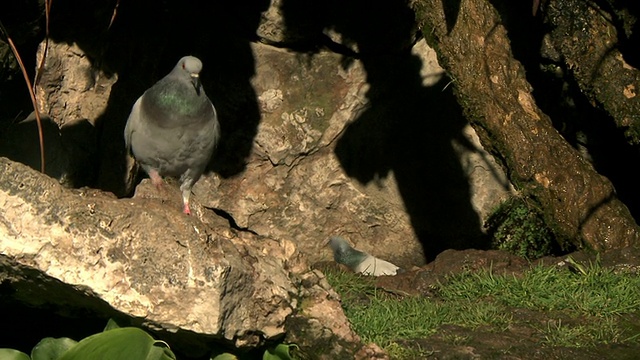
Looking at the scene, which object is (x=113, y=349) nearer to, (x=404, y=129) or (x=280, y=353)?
(x=280, y=353)

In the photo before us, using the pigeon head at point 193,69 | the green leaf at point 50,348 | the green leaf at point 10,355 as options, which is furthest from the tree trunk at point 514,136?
the green leaf at point 10,355

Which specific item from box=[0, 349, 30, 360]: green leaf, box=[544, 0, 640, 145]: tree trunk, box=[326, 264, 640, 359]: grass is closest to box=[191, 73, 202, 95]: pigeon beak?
box=[326, 264, 640, 359]: grass

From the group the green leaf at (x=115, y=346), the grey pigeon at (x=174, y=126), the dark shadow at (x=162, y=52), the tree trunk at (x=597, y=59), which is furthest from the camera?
the dark shadow at (x=162, y=52)

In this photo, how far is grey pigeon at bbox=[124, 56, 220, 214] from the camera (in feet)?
17.0

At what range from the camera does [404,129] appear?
7.55 meters

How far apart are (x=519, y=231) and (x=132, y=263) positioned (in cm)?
396

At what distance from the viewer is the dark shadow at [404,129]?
286 inches

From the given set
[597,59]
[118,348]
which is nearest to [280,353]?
[118,348]

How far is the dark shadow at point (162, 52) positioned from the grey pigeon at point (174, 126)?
1186mm

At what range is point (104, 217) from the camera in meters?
3.93

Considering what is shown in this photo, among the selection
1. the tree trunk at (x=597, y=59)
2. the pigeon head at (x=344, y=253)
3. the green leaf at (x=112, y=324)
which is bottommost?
the pigeon head at (x=344, y=253)

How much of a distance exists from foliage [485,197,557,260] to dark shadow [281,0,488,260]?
0.21 meters

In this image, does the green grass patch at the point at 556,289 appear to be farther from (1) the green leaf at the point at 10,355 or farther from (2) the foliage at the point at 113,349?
(1) the green leaf at the point at 10,355

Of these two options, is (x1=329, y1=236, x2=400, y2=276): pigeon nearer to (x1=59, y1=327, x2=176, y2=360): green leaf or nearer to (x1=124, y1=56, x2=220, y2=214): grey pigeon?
(x1=124, y1=56, x2=220, y2=214): grey pigeon
